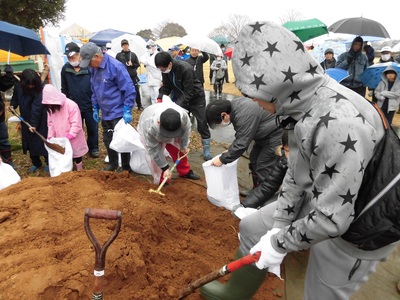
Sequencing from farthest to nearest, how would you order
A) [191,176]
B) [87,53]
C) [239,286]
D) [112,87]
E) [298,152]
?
[191,176], [112,87], [87,53], [239,286], [298,152]

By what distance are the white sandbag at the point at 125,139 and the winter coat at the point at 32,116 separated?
1119mm

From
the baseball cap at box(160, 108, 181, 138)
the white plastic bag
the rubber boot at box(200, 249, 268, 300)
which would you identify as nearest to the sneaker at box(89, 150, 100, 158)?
the baseball cap at box(160, 108, 181, 138)

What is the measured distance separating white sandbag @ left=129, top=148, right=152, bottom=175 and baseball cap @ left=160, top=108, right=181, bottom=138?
1001mm

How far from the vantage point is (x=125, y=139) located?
4.02m

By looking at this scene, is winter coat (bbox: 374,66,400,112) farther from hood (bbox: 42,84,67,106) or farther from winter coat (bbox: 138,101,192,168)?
hood (bbox: 42,84,67,106)

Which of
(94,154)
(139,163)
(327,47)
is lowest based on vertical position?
(94,154)

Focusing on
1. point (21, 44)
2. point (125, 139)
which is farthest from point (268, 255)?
point (21, 44)

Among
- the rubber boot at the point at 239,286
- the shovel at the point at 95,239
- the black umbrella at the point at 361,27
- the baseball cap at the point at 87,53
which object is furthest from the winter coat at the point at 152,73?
the shovel at the point at 95,239

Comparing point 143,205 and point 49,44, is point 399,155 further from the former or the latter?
→ point 49,44

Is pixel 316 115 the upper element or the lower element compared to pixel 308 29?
lower

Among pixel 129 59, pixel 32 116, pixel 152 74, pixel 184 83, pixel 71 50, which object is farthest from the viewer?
pixel 129 59

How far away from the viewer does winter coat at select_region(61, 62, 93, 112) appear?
4.91m

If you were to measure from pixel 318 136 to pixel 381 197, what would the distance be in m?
0.36

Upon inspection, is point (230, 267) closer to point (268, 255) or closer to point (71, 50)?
point (268, 255)
